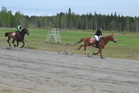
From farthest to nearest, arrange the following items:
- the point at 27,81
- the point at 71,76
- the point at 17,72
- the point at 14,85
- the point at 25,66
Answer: the point at 25,66, the point at 17,72, the point at 71,76, the point at 27,81, the point at 14,85

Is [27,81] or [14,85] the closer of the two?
[14,85]

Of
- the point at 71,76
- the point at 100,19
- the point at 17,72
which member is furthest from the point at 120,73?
the point at 100,19

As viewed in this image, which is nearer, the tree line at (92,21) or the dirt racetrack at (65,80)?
the dirt racetrack at (65,80)

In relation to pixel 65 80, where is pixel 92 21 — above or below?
above

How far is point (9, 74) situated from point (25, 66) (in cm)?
244

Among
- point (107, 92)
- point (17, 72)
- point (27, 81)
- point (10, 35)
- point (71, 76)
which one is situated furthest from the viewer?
point (10, 35)

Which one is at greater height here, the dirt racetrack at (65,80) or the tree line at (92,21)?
the tree line at (92,21)

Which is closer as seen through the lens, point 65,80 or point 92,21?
point 65,80

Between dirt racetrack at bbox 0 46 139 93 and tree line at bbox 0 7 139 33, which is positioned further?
tree line at bbox 0 7 139 33

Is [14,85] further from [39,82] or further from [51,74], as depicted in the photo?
[51,74]

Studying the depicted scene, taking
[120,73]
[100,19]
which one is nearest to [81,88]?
[120,73]

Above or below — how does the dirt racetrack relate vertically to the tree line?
below

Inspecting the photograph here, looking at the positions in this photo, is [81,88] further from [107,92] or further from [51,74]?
[51,74]

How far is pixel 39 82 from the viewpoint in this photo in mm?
10734
